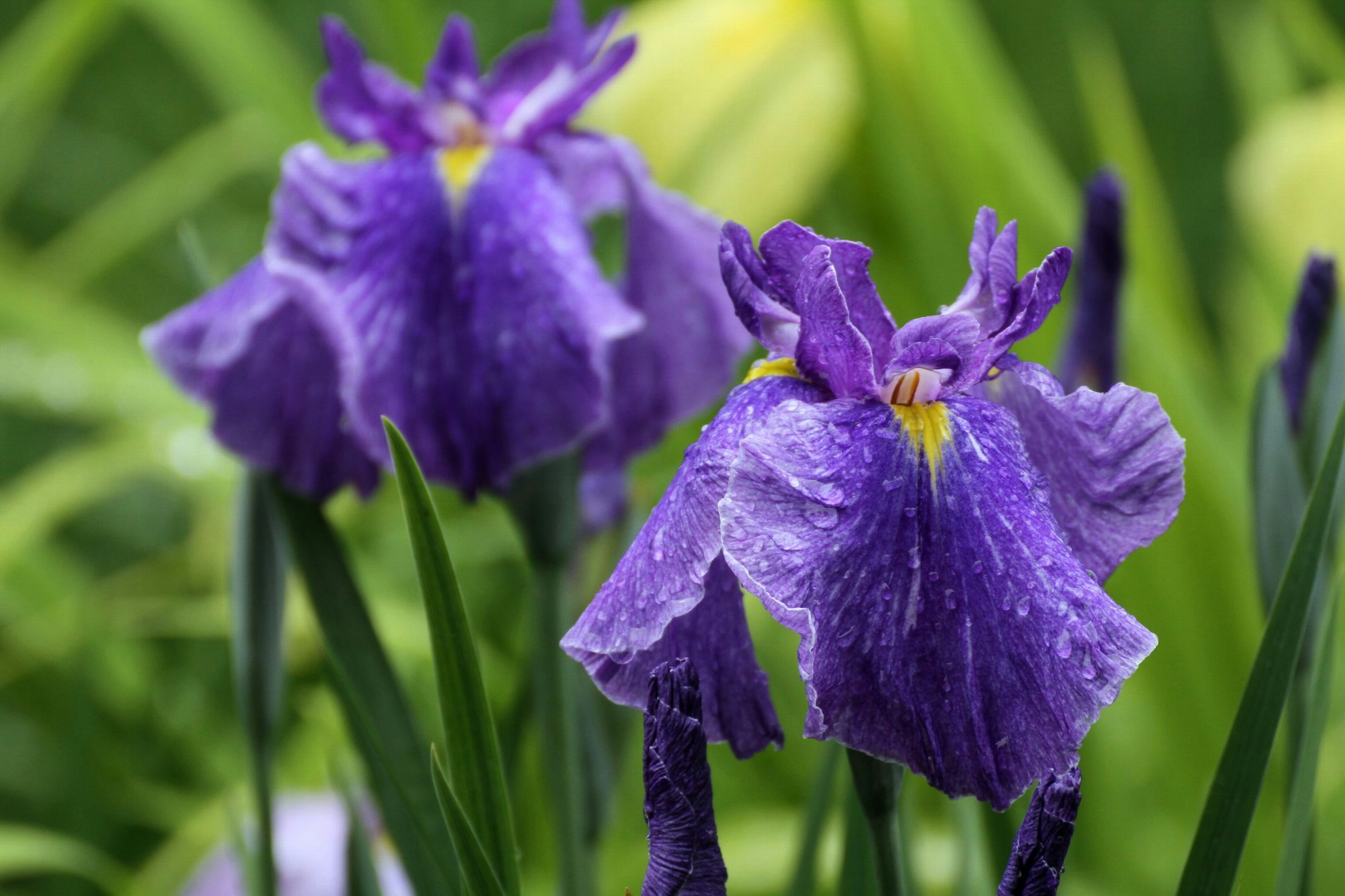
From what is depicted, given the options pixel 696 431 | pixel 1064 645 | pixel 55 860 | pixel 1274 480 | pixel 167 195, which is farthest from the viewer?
pixel 167 195

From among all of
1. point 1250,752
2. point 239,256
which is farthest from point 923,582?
point 239,256

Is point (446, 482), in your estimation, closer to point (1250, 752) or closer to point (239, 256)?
point (1250, 752)

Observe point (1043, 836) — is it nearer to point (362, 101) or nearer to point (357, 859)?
point (357, 859)

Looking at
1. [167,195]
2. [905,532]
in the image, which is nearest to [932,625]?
[905,532]

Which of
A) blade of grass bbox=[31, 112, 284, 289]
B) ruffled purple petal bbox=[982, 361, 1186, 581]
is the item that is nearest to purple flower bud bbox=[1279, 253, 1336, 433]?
ruffled purple petal bbox=[982, 361, 1186, 581]

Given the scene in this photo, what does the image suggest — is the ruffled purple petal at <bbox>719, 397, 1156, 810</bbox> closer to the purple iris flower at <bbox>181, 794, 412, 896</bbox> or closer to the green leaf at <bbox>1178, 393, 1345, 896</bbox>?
the green leaf at <bbox>1178, 393, 1345, 896</bbox>

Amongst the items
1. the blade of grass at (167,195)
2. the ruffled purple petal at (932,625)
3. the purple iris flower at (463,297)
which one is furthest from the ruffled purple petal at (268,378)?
the blade of grass at (167,195)
